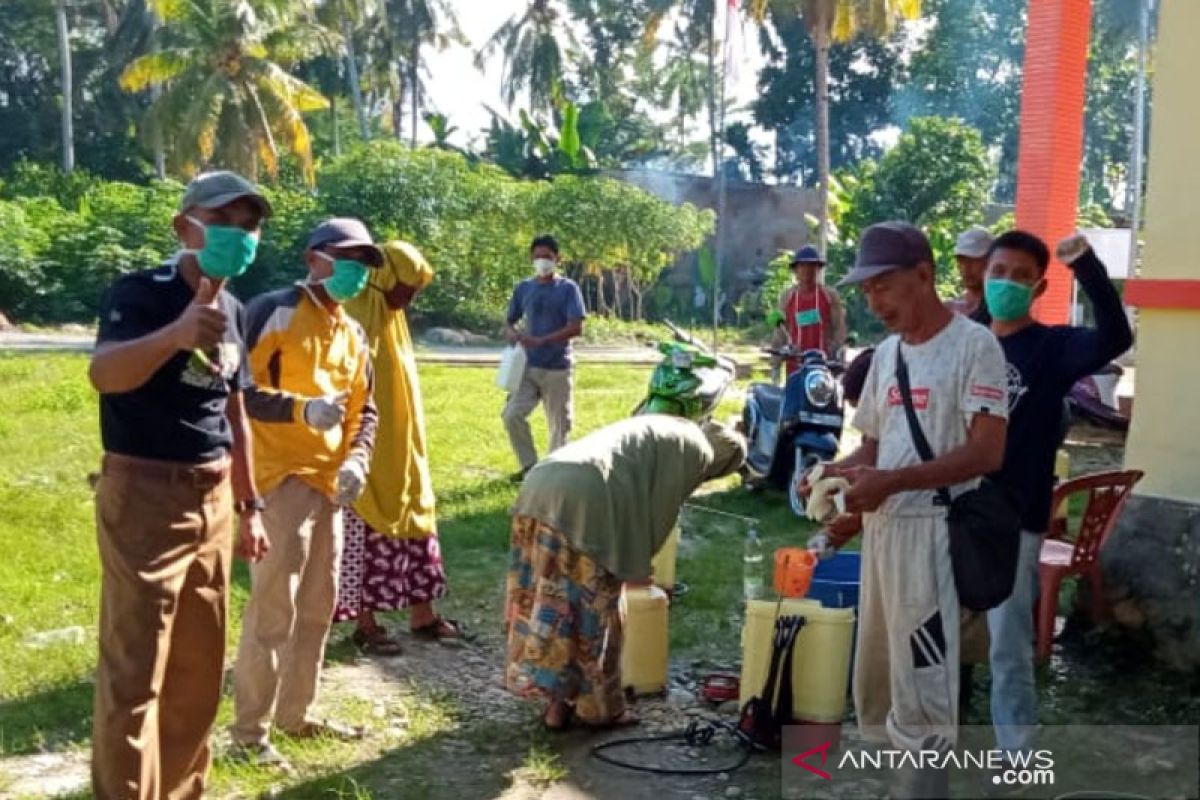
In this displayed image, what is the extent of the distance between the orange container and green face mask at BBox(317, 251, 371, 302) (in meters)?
1.82

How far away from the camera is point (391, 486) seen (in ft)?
17.3

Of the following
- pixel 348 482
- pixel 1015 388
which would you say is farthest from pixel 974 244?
pixel 348 482

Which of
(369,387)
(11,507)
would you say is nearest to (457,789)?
(369,387)

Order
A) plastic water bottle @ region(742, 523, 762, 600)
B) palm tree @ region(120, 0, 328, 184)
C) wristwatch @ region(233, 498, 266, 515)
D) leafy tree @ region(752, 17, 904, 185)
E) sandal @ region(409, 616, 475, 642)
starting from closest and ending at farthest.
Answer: wristwatch @ region(233, 498, 266, 515) < sandal @ region(409, 616, 475, 642) < plastic water bottle @ region(742, 523, 762, 600) < palm tree @ region(120, 0, 328, 184) < leafy tree @ region(752, 17, 904, 185)

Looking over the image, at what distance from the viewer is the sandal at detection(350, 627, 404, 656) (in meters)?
5.49

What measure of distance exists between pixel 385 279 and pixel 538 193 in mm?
22148

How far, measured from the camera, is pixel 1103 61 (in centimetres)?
3734

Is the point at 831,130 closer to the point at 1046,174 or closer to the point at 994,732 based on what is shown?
the point at 1046,174

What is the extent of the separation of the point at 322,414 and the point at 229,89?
27822 millimetres

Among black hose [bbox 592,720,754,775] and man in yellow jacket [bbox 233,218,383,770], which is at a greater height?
man in yellow jacket [bbox 233,218,383,770]

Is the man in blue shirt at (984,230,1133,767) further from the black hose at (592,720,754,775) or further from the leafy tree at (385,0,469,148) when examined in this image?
the leafy tree at (385,0,469,148)

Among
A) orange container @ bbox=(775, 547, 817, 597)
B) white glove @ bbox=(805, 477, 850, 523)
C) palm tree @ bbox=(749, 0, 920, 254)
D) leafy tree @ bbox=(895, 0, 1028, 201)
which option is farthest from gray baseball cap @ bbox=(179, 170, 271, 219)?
leafy tree @ bbox=(895, 0, 1028, 201)

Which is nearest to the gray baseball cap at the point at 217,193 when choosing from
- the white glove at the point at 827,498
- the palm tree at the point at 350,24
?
the white glove at the point at 827,498

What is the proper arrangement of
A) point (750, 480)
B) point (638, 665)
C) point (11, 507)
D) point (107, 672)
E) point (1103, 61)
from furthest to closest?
1. point (1103, 61)
2. point (750, 480)
3. point (11, 507)
4. point (638, 665)
5. point (107, 672)
